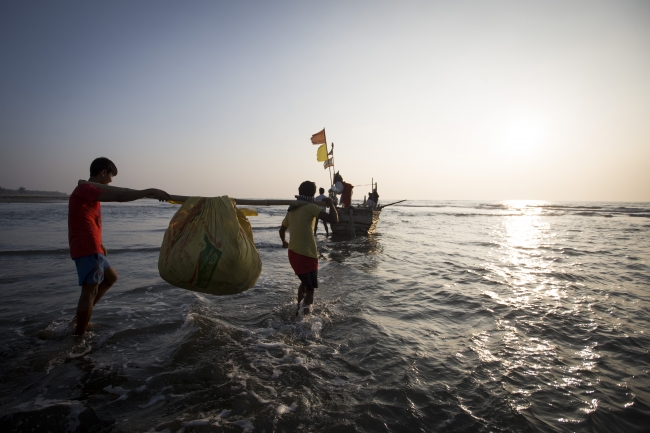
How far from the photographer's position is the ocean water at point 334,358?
2463mm

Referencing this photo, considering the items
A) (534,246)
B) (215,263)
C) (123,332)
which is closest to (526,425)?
(215,263)

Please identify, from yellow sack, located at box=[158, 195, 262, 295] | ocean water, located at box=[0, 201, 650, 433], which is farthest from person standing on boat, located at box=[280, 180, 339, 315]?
yellow sack, located at box=[158, 195, 262, 295]

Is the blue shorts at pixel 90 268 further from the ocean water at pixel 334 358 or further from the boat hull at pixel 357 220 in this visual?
the boat hull at pixel 357 220

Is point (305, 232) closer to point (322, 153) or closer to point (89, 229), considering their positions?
point (89, 229)

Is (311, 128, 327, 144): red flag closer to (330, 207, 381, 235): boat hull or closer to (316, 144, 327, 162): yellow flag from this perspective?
(316, 144, 327, 162): yellow flag

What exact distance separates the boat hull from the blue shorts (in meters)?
12.9

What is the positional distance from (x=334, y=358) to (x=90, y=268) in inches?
108

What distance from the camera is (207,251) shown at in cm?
293

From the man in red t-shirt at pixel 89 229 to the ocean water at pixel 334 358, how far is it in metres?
0.65

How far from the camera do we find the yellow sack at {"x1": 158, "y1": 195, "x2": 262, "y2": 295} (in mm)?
2916

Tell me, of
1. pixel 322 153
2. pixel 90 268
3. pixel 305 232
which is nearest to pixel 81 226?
pixel 90 268

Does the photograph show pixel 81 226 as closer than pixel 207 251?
No

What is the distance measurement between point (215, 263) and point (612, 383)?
384 cm

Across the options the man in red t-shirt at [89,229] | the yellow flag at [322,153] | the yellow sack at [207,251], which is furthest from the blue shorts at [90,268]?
the yellow flag at [322,153]
